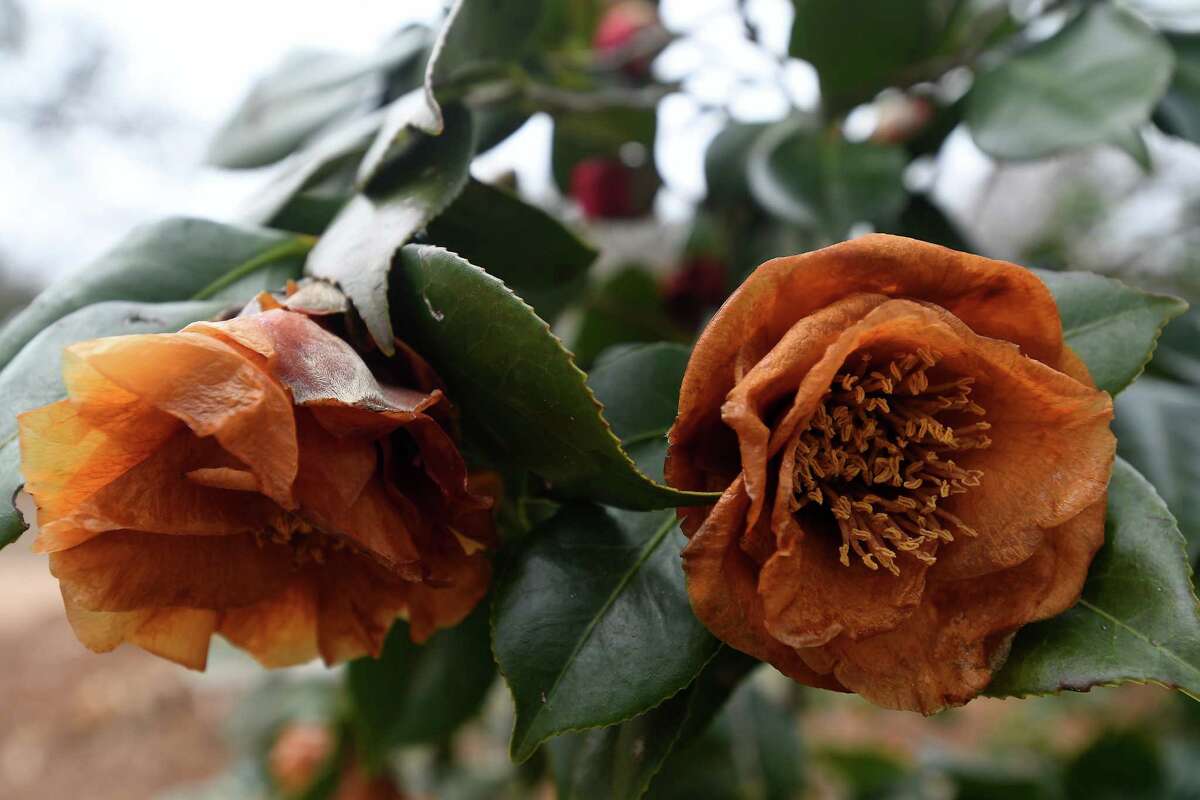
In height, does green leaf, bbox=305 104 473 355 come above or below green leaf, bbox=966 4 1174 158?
above

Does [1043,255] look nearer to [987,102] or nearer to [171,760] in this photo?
[987,102]

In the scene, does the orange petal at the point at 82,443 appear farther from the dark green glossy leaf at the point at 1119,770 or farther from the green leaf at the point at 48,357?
the dark green glossy leaf at the point at 1119,770

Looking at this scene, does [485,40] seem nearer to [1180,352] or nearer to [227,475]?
[227,475]

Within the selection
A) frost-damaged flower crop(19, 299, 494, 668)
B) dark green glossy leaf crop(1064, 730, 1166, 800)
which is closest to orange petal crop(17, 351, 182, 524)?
frost-damaged flower crop(19, 299, 494, 668)

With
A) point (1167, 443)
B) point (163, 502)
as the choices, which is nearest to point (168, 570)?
point (163, 502)

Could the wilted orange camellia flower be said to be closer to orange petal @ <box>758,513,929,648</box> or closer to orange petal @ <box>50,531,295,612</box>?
orange petal @ <box>758,513,929,648</box>

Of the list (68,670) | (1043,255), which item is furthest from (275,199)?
(68,670)

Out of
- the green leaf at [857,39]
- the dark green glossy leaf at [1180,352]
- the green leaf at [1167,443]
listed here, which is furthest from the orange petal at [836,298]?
the dark green glossy leaf at [1180,352]
